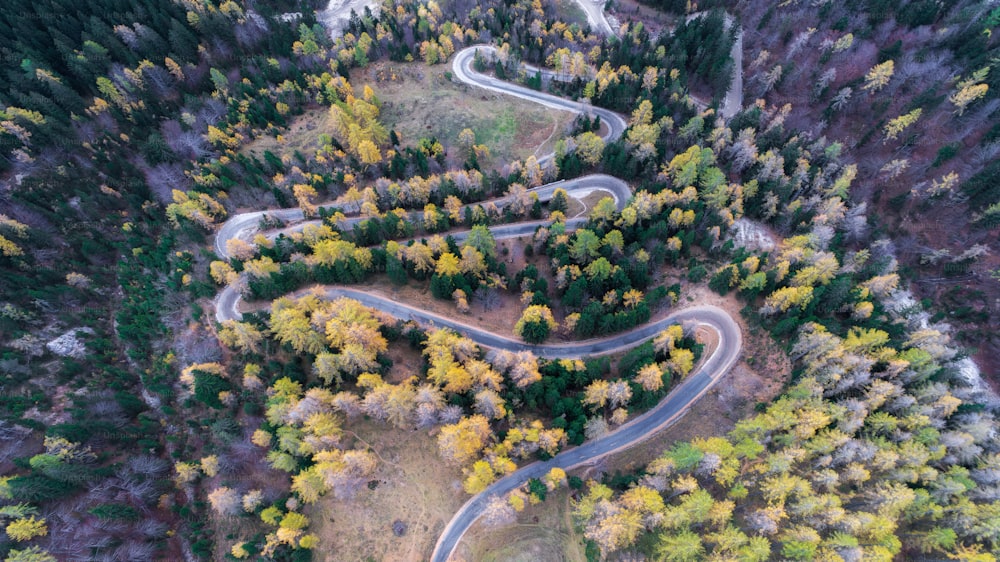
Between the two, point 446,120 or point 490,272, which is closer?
point 490,272

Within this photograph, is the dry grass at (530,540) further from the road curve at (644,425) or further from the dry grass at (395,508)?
the dry grass at (395,508)

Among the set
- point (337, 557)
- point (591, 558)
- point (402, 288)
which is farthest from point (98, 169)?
point (591, 558)

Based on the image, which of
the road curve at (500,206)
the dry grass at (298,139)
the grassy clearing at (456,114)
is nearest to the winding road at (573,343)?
the road curve at (500,206)

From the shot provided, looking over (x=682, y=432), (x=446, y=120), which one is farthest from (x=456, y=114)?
(x=682, y=432)

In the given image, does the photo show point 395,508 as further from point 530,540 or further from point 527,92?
point 527,92

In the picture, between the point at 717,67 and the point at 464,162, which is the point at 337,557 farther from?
the point at 717,67

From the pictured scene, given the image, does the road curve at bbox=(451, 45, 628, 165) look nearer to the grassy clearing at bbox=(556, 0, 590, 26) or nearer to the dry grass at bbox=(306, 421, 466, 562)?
the grassy clearing at bbox=(556, 0, 590, 26)

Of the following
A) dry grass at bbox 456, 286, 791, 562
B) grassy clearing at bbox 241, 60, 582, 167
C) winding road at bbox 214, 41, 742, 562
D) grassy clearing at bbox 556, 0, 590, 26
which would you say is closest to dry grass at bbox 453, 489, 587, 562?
dry grass at bbox 456, 286, 791, 562

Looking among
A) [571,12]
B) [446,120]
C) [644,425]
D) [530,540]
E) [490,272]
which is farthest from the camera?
[571,12]
